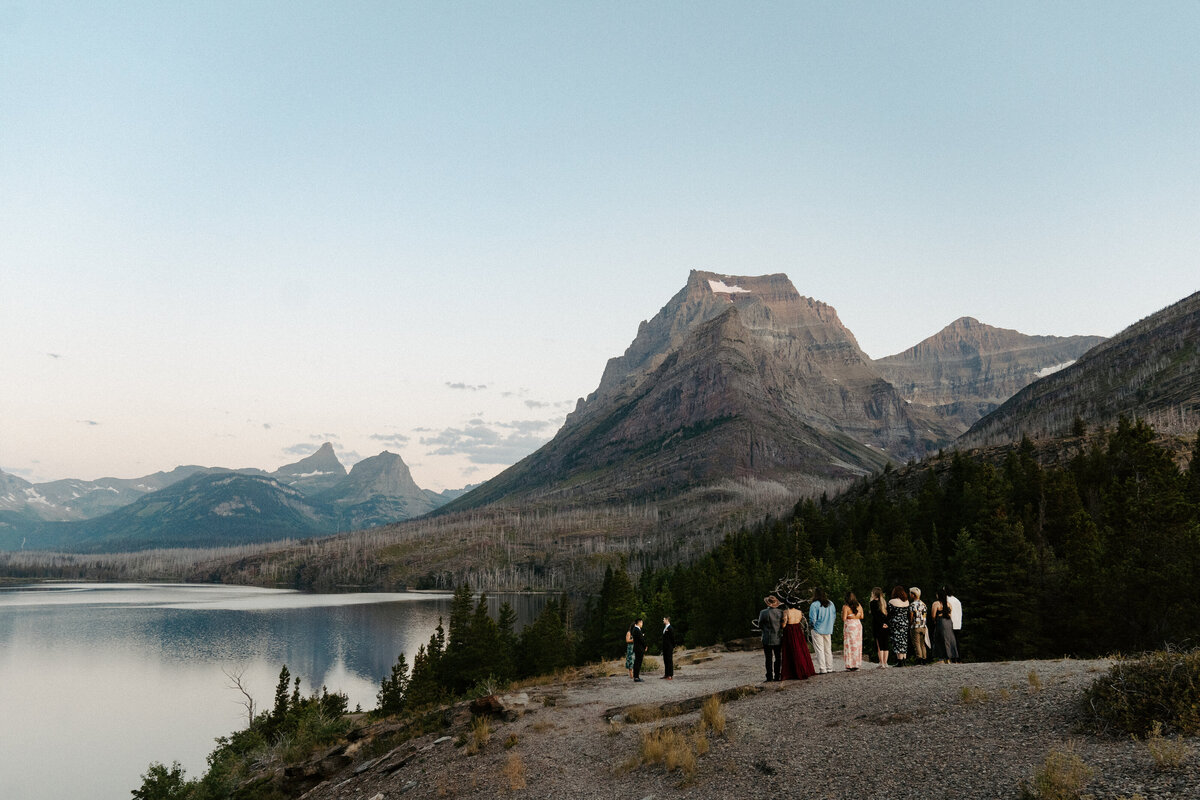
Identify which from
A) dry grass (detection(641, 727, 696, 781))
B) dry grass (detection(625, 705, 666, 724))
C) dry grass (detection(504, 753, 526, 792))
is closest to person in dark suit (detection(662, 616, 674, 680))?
dry grass (detection(625, 705, 666, 724))

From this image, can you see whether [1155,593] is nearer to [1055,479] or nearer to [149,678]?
[1055,479]

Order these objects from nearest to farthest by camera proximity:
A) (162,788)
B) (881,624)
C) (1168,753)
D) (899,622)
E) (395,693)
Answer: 1. (1168,753)
2. (899,622)
3. (881,624)
4. (162,788)
5. (395,693)

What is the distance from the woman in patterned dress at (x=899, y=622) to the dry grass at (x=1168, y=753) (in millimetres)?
15051

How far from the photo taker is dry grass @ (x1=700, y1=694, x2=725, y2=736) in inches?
771

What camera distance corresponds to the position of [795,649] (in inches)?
1001

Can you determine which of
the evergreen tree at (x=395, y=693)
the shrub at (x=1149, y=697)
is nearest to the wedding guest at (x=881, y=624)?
the shrub at (x=1149, y=697)

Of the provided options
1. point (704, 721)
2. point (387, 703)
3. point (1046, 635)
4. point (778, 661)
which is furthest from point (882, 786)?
point (387, 703)

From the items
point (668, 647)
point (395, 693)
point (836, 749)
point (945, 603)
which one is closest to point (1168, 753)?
point (836, 749)

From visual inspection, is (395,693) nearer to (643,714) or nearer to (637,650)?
(637,650)

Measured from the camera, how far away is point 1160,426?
153 meters

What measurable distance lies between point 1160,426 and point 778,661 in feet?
569

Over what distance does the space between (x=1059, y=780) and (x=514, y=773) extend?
45.9 feet

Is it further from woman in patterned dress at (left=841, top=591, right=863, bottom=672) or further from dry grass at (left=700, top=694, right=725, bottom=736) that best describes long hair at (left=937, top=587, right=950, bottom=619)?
dry grass at (left=700, top=694, right=725, bottom=736)

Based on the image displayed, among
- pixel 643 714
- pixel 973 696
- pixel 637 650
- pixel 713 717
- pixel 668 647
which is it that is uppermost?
pixel 973 696
